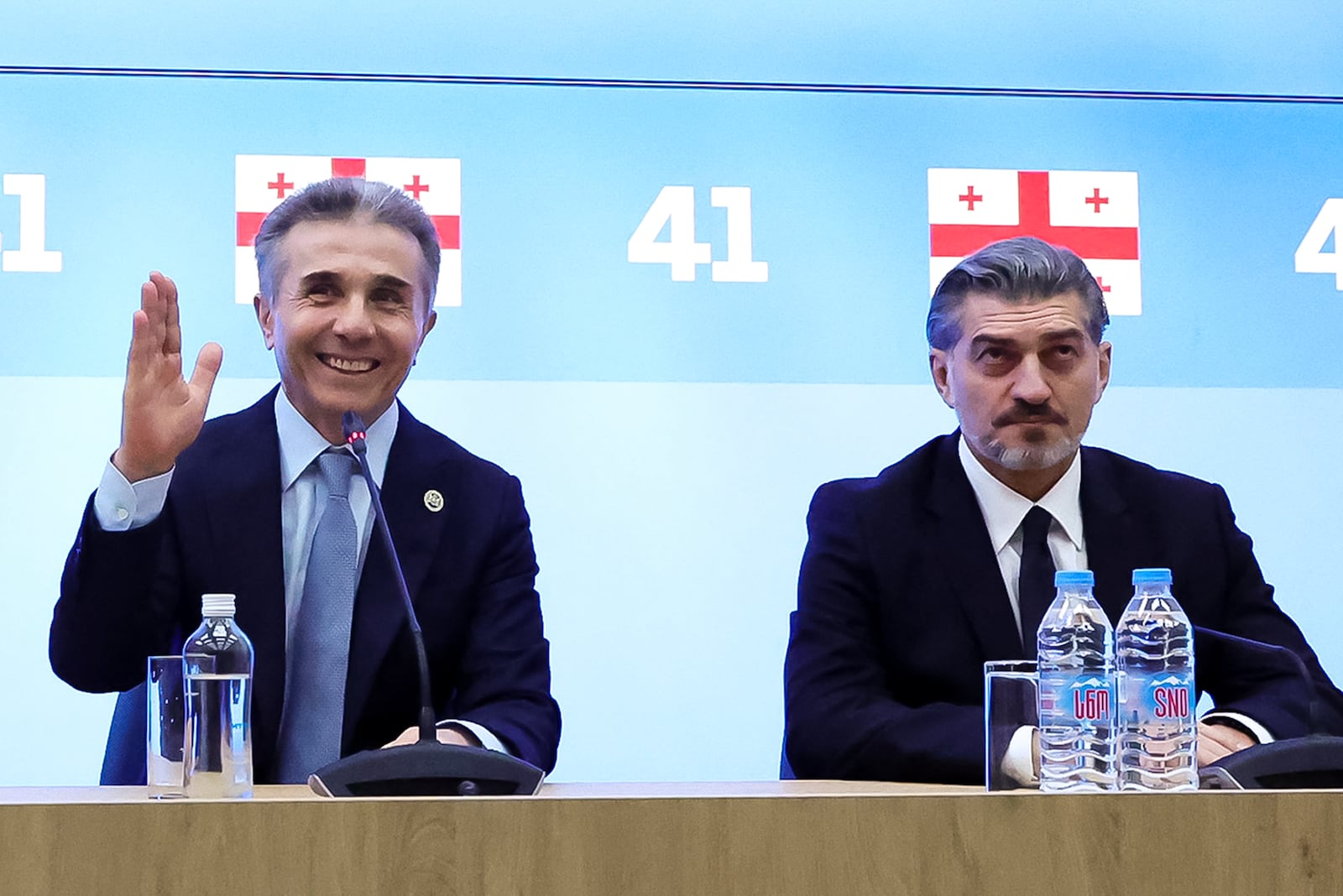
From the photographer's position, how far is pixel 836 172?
10.6 ft

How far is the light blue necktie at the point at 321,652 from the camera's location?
7.06ft

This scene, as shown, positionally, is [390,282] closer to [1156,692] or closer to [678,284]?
[678,284]

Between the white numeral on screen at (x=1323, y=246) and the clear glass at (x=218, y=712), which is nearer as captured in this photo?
the clear glass at (x=218, y=712)

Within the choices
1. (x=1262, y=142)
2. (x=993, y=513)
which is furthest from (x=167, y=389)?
(x=1262, y=142)

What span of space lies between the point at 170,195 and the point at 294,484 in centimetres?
106

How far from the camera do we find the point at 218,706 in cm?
162

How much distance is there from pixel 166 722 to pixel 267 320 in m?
0.93

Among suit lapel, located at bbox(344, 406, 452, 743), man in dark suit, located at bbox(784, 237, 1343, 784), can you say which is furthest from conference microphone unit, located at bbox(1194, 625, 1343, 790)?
suit lapel, located at bbox(344, 406, 452, 743)

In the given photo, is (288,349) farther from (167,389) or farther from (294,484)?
(167,389)

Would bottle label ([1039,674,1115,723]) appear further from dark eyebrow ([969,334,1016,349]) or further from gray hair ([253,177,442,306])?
gray hair ([253,177,442,306])

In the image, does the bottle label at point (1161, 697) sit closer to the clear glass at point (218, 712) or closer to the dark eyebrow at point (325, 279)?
the clear glass at point (218, 712)

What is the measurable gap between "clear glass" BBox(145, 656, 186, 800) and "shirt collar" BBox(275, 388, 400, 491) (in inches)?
23.8

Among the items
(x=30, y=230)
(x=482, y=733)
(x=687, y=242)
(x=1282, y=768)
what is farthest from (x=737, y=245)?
(x=1282, y=768)

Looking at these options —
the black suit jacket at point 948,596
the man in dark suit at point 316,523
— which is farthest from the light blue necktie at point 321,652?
the black suit jacket at point 948,596
